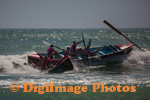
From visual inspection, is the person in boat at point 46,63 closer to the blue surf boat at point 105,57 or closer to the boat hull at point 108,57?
the blue surf boat at point 105,57

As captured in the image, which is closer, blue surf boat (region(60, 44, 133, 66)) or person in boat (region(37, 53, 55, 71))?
person in boat (region(37, 53, 55, 71))

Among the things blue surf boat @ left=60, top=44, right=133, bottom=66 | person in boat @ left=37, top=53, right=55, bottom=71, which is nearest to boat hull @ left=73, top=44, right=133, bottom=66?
blue surf boat @ left=60, top=44, right=133, bottom=66

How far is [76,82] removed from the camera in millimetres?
12219

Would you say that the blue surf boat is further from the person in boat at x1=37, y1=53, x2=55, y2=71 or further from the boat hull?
the person in boat at x1=37, y1=53, x2=55, y2=71

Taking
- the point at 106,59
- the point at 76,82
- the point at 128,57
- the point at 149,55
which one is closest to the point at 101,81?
the point at 76,82

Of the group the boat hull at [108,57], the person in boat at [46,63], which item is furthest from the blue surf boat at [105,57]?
the person in boat at [46,63]

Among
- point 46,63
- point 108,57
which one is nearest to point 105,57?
point 108,57

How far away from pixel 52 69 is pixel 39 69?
0.96 metres

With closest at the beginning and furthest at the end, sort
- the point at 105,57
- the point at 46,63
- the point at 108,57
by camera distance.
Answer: the point at 46,63 < the point at 105,57 < the point at 108,57

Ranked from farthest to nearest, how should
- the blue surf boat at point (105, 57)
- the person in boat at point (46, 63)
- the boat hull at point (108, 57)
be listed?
1. the boat hull at point (108, 57)
2. the blue surf boat at point (105, 57)
3. the person in boat at point (46, 63)

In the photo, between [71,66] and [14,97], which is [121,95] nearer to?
[14,97]

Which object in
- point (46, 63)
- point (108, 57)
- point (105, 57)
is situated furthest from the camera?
point (108, 57)

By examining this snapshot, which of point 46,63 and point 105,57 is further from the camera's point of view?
point 105,57

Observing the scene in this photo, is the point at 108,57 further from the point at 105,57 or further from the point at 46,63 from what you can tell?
the point at 46,63
